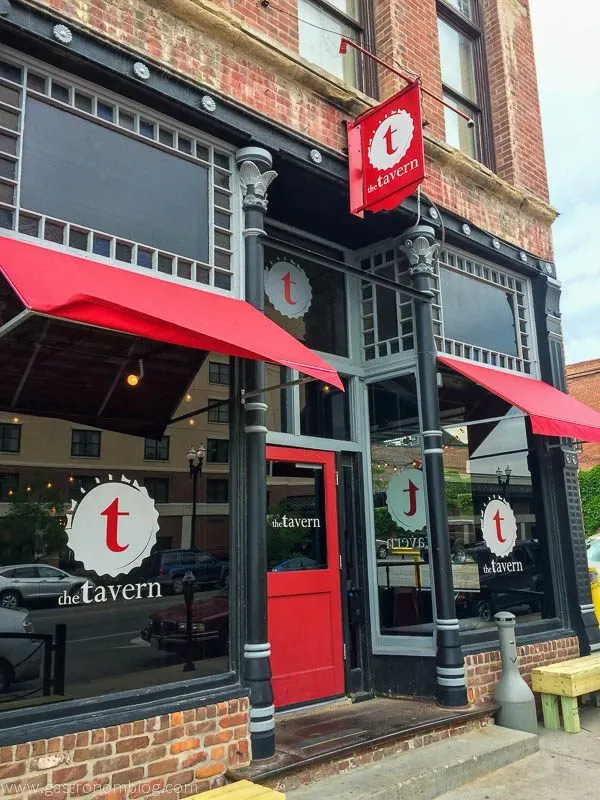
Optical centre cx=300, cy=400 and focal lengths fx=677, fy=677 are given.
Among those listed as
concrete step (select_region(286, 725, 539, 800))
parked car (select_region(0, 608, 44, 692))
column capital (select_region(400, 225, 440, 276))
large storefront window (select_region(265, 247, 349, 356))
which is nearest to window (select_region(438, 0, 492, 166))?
column capital (select_region(400, 225, 440, 276))

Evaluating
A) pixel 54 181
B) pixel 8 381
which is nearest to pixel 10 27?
pixel 54 181

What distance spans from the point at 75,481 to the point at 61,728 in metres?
1.43

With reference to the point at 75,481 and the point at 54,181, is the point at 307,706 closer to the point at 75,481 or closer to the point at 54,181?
the point at 75,481

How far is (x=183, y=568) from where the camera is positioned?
15.6ft

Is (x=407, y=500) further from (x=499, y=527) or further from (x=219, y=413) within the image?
(x=219, y=413)

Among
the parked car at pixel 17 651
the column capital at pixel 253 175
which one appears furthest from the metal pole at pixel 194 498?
the column capital at pixel 253 175

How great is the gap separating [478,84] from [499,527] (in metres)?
5.80

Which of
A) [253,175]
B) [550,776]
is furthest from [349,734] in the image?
[253,175]

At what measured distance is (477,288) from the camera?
789 centimetres

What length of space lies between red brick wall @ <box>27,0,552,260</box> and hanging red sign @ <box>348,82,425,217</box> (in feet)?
0.75

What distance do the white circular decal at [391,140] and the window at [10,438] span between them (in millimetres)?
3790

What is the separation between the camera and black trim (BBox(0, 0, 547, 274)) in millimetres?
4328

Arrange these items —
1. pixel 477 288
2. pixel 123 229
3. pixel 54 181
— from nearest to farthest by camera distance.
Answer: pixel 54 181, pixel 123 229, pixel 477 288

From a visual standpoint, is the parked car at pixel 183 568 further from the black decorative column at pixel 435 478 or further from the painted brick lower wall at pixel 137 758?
the black decorative column at pixel 435 478
